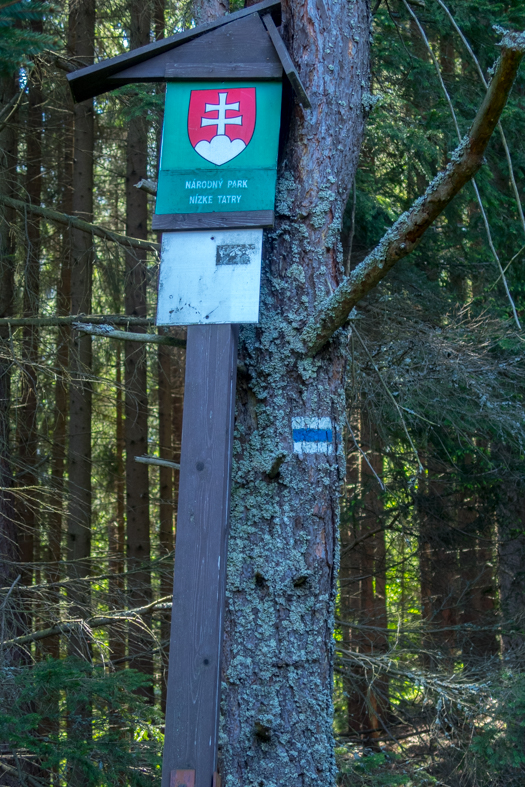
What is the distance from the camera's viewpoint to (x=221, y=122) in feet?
8.66

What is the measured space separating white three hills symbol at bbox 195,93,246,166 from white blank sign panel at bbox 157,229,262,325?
314 millimetres

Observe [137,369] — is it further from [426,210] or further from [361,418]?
[426,210]

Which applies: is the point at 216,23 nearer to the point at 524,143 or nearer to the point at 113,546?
the point at 524,143

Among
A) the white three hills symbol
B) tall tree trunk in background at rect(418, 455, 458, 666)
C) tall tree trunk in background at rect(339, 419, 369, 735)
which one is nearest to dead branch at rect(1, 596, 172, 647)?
tall tree trunk in background at rect(339, 419, 369, 735)

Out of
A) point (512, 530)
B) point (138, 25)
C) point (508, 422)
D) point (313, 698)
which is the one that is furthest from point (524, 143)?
point (313, 698)

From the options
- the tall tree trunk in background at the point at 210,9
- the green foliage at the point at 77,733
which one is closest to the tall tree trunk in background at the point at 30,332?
the green foliage at the point at 77,733

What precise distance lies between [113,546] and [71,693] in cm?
929

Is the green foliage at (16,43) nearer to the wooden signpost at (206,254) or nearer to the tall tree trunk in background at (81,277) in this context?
the wooden signpost at (206,254)

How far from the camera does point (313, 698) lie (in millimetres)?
2352

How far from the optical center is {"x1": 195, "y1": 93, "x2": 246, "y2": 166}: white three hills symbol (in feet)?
8.51

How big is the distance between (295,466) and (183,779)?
1.06 meters

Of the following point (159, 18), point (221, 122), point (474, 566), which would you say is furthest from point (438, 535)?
point (159, 18)

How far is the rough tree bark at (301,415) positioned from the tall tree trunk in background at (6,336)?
3300 mm

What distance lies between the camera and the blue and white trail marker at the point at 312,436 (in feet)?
8.14
